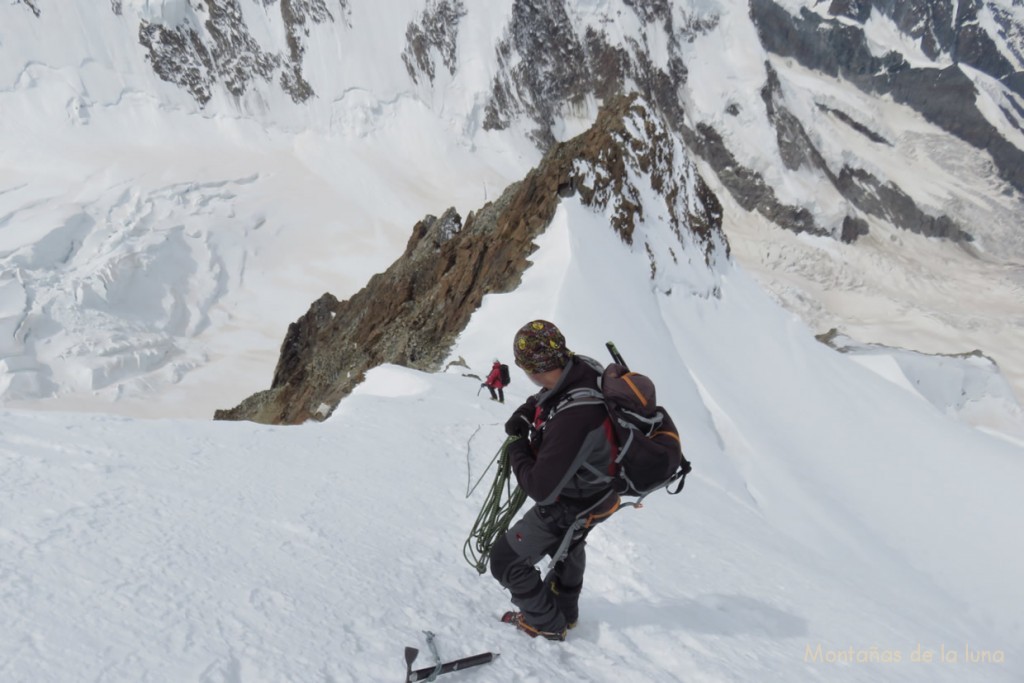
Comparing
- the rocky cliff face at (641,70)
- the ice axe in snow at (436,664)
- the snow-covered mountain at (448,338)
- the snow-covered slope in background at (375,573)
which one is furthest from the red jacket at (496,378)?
the rocky cliff face at (641,70)

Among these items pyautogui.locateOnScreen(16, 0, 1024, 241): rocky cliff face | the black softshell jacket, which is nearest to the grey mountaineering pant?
the black softshell jacket

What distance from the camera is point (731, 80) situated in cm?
5859

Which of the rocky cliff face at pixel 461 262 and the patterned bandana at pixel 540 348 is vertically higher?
the patterned bandana at pixel 540 348

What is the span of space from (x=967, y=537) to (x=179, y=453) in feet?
40.9

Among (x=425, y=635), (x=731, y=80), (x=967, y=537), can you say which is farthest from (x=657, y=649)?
(x=731, y=80)

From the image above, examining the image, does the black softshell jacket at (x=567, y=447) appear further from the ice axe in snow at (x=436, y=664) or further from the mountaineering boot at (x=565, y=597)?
the ice axe in snow at (x=436, y=664)

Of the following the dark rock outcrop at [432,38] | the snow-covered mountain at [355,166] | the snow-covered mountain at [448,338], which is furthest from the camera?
the dark rock outcrop at [432,38]

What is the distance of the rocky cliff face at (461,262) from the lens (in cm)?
1372

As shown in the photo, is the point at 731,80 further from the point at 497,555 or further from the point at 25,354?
the point at 497,555

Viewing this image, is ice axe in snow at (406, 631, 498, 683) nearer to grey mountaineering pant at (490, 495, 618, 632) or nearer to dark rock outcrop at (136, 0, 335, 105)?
grey mountaineering pant at (490, 495, 618, 632)

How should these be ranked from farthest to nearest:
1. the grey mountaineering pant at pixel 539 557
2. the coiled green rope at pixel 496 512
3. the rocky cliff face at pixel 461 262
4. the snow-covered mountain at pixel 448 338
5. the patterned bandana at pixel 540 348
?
the rocky cliff face at pixel 461 262 → the coiled green rope at pixel 496 512 → the snow-covered mountain at pixel 448 338 → the grey mountaineering pant at pixel 539 557 → the patterned bandana at pixel 540 348

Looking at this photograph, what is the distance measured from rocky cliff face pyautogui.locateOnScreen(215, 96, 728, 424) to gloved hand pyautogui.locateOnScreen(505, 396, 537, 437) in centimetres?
876

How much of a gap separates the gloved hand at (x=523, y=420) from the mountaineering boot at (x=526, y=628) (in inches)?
39.5

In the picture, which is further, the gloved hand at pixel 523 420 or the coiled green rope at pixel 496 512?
the coiled green rope at pixel 496 512
